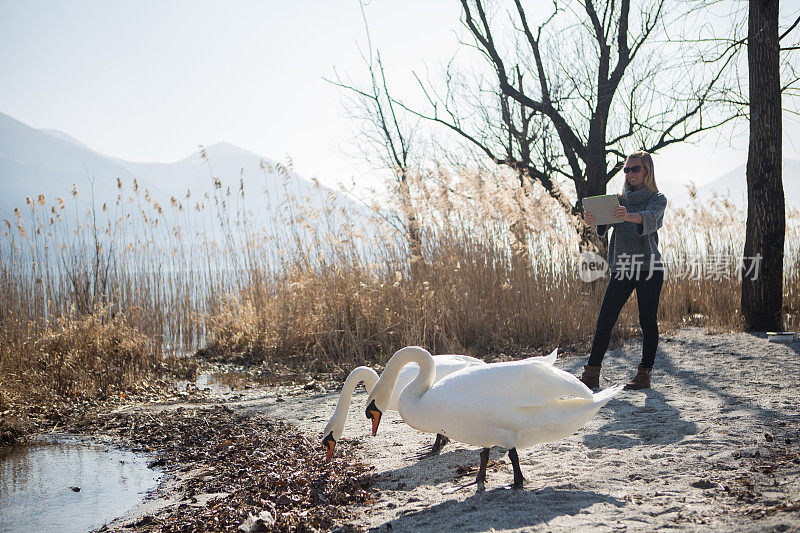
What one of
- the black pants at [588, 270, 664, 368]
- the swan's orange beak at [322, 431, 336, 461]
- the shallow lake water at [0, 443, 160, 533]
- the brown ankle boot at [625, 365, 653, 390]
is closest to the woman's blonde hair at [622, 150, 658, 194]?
the black pants at [588, 270, 664, 368]

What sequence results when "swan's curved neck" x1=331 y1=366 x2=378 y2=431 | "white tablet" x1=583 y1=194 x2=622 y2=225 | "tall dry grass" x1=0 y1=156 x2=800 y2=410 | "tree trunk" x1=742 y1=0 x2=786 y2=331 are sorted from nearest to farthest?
"swan's curved neck" x1=331 y1=366 x2=378 y2=431
"white tablet" x1=583 y1=194 x2=622 y2=225
"tall dry grass" x1=0 y1=156 x2=800 y2=410
"tree trunk" x1=742 y1=0 x2=786 y2=331

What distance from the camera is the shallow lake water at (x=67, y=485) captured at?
3502mm

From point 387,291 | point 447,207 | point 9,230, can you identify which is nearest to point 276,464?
point 387,291

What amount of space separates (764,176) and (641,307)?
14.7 feet

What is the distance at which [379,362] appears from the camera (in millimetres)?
7453

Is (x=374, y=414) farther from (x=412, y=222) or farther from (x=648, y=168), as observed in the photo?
(x=412, y=222)

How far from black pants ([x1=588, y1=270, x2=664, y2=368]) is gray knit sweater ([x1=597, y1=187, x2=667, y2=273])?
112 millimetres

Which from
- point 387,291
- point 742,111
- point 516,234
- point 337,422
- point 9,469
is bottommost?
point 9,469

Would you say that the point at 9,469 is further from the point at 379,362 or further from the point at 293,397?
the point at 379,362

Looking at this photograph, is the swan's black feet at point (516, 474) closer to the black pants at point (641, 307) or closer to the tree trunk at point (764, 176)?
the black pants at point (641, 307)

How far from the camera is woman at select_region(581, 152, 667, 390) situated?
5.10m

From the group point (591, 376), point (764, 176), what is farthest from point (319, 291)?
point (764, 176)

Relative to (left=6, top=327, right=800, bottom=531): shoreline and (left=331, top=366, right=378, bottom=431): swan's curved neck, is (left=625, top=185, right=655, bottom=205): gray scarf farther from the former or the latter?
(left=331, top=366, right=378, bottom=431): swan's curved neck

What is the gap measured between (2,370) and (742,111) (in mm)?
10851
